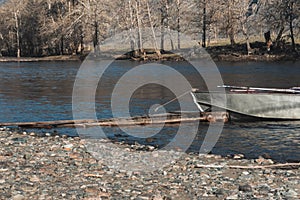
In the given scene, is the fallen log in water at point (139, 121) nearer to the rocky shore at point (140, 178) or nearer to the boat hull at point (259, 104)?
the boat hull at point (259, 104)

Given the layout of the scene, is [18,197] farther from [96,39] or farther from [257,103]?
[96,39]

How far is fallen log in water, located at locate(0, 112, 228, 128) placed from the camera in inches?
879

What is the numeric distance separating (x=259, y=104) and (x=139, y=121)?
214 inches

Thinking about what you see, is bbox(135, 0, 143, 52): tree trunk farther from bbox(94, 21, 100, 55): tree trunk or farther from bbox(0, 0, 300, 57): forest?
bbox(94, 21, 100, 55): tree trunk

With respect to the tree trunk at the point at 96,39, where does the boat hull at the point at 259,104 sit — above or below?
below

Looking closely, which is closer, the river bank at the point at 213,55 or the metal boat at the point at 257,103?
the metal boat at the point at 257,103

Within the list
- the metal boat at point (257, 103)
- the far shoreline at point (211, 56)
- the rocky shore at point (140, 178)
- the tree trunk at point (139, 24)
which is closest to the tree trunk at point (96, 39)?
the far shoreline at point (211, 56)

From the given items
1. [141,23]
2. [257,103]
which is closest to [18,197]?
[257,103]

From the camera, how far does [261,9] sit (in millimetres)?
85188

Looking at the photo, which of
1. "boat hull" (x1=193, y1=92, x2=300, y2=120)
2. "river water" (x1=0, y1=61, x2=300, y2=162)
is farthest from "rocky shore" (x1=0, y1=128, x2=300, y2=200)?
"boat hull" (x1=193, y1=92, x2=300, y2=120)

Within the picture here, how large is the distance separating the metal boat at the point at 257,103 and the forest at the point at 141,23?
2086 inches

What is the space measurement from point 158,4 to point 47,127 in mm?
76343

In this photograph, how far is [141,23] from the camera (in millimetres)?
88438

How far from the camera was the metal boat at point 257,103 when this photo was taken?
22.8 metres
